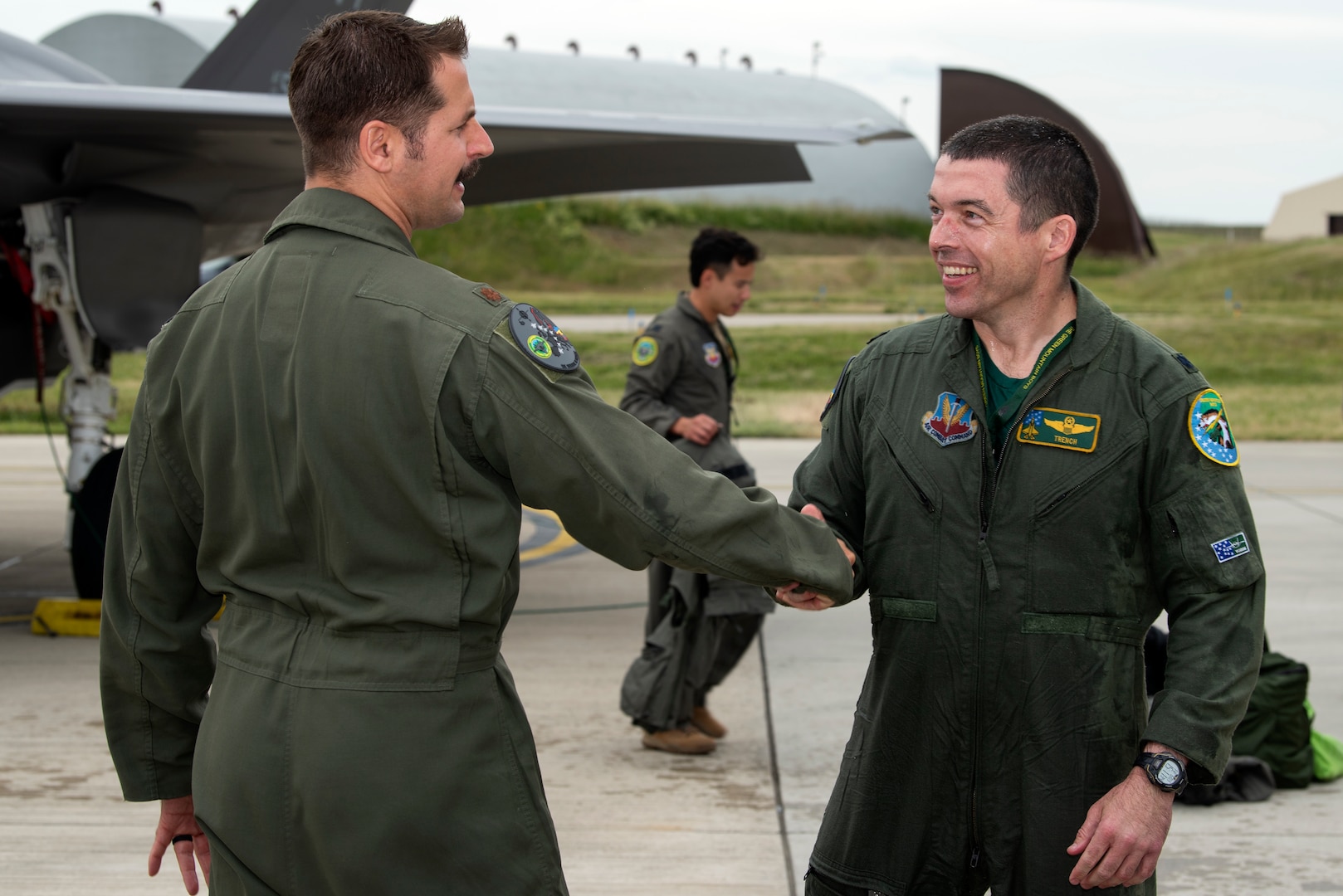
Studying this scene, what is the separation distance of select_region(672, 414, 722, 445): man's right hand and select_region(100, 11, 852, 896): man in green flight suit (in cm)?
310

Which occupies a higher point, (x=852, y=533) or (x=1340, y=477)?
(x=852, y=533)

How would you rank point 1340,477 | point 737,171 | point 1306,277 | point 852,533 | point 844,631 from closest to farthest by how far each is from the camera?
point 852,533
point 844,631
point 737,171
point 1340,477
point 1306,277

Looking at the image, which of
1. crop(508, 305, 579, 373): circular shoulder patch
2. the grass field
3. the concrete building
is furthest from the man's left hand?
the concrete building

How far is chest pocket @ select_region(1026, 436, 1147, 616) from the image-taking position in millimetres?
2291

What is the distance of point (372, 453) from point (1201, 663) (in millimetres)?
1461

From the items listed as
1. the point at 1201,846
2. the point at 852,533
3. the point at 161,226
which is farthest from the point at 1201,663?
the point at 161,226

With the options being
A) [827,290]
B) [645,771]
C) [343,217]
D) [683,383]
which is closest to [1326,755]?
[645,771]

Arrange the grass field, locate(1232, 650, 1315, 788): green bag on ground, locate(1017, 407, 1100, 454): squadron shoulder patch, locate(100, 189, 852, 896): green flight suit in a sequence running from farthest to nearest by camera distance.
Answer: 1. the grass field
2. locate(1232, 650, 1315, 788): green bag on ground
3. locate(1017, 407, 1100, 454): squadron shoulder patch
4. locate(100, 189, 852, 896): green flight suit

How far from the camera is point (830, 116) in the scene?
4969 centimetres

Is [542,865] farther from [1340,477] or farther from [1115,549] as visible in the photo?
[1340,477]

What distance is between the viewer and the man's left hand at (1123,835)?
2178 millimetres

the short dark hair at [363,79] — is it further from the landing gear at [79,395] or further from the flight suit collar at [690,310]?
the landing gear at [79,395]

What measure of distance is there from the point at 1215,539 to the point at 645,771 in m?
3.19

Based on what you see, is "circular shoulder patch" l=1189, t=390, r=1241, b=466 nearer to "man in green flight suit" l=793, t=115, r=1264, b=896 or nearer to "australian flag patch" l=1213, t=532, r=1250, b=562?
"man in green flight suit" l=793, t=115, r=1264, b=896
